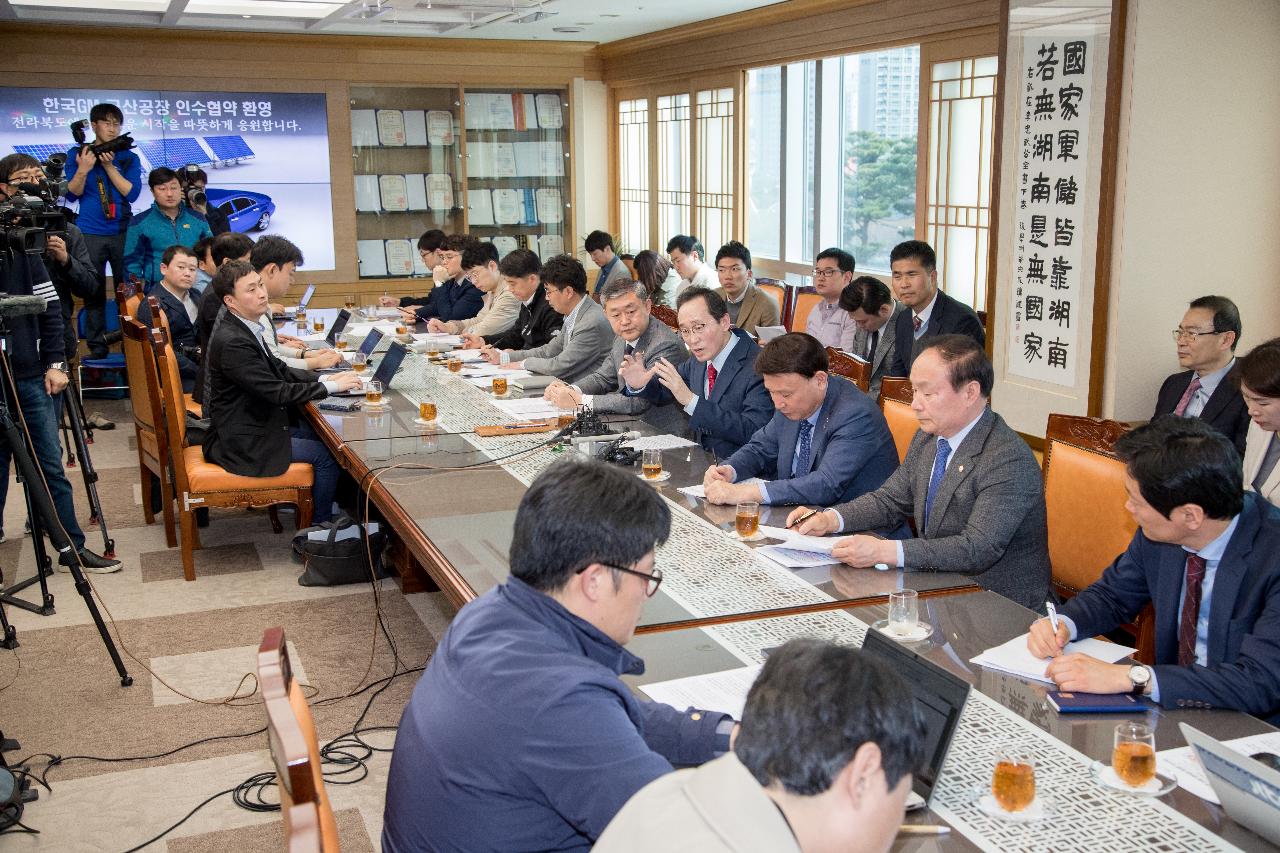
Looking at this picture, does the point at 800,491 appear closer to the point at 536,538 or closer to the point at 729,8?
the point at 536,538

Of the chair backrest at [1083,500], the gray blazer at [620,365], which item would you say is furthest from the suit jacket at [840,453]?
the gray blazer at [620,365]

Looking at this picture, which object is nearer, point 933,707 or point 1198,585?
point 933,707

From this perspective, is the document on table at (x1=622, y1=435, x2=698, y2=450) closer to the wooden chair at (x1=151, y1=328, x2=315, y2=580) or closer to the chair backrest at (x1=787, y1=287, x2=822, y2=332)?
the wooden chair at (x1=151, y1=328, x2=315, y2=580)

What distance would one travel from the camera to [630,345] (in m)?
5.16

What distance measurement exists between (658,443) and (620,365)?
1.01 m

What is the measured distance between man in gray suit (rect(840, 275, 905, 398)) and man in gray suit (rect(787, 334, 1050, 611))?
8.92 ft

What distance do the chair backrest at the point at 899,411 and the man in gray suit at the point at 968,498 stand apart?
0.78m

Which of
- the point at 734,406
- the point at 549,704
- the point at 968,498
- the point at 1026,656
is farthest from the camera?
the point at 734,406

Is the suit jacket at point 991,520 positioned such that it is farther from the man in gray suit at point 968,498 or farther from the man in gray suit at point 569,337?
the man in gray suit at point 569,337

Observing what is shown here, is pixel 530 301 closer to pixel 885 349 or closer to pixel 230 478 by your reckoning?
pixel 885 349

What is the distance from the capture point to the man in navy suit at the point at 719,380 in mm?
4254

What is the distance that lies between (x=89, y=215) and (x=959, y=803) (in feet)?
27.3

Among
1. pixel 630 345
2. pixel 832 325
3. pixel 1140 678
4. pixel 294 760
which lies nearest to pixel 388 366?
pixel 630 345

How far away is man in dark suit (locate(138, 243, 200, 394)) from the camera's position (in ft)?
20.7
